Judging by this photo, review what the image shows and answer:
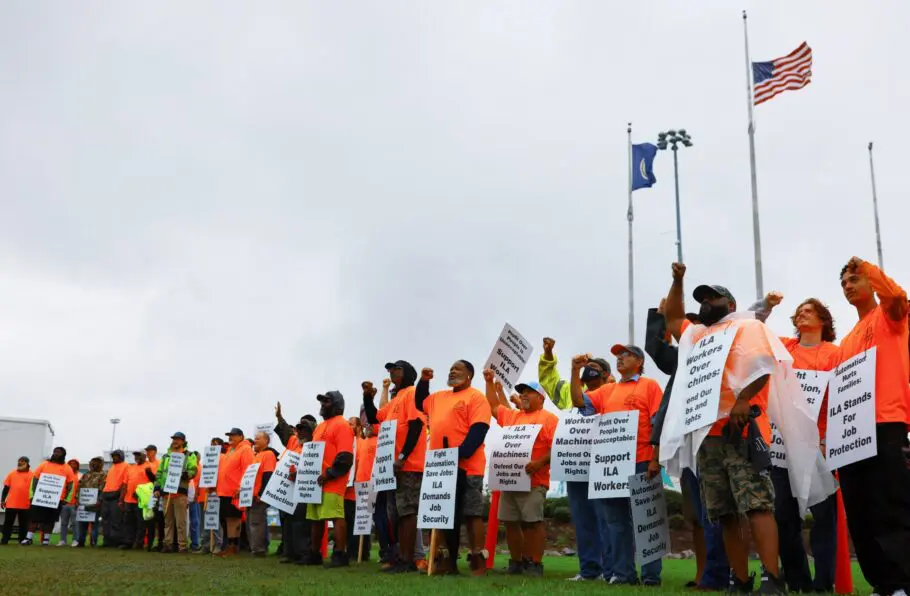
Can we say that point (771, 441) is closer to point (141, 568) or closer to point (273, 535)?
point (141, 568)

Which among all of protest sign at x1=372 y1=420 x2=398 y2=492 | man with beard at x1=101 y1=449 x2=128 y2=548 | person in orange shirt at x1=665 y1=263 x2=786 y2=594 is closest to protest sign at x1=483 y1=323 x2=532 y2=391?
protest sign at x1=372 y1=420 x2=398 y2=492

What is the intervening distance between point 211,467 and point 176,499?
1.22 meters

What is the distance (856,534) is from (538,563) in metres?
4.69

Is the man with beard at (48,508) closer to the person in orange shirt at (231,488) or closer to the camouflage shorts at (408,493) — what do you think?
the person in orange shirt at (231,488)

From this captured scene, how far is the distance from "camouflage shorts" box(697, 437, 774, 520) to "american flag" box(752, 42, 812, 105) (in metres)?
21.2

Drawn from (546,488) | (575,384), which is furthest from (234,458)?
(575,384)

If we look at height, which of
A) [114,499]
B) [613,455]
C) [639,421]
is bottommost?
[114,499]

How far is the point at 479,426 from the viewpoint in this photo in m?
A: 10.0

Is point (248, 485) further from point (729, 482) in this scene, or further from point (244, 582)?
point (729, 482)

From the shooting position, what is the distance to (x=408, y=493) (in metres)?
10.5

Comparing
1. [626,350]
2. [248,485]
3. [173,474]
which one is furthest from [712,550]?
[173,474]

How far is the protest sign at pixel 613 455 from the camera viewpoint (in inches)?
345

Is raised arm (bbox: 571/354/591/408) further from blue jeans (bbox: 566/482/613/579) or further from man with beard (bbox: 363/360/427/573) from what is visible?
man with beard (bbox: 363/360/427/573)

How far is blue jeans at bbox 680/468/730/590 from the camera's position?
24.6 feet
